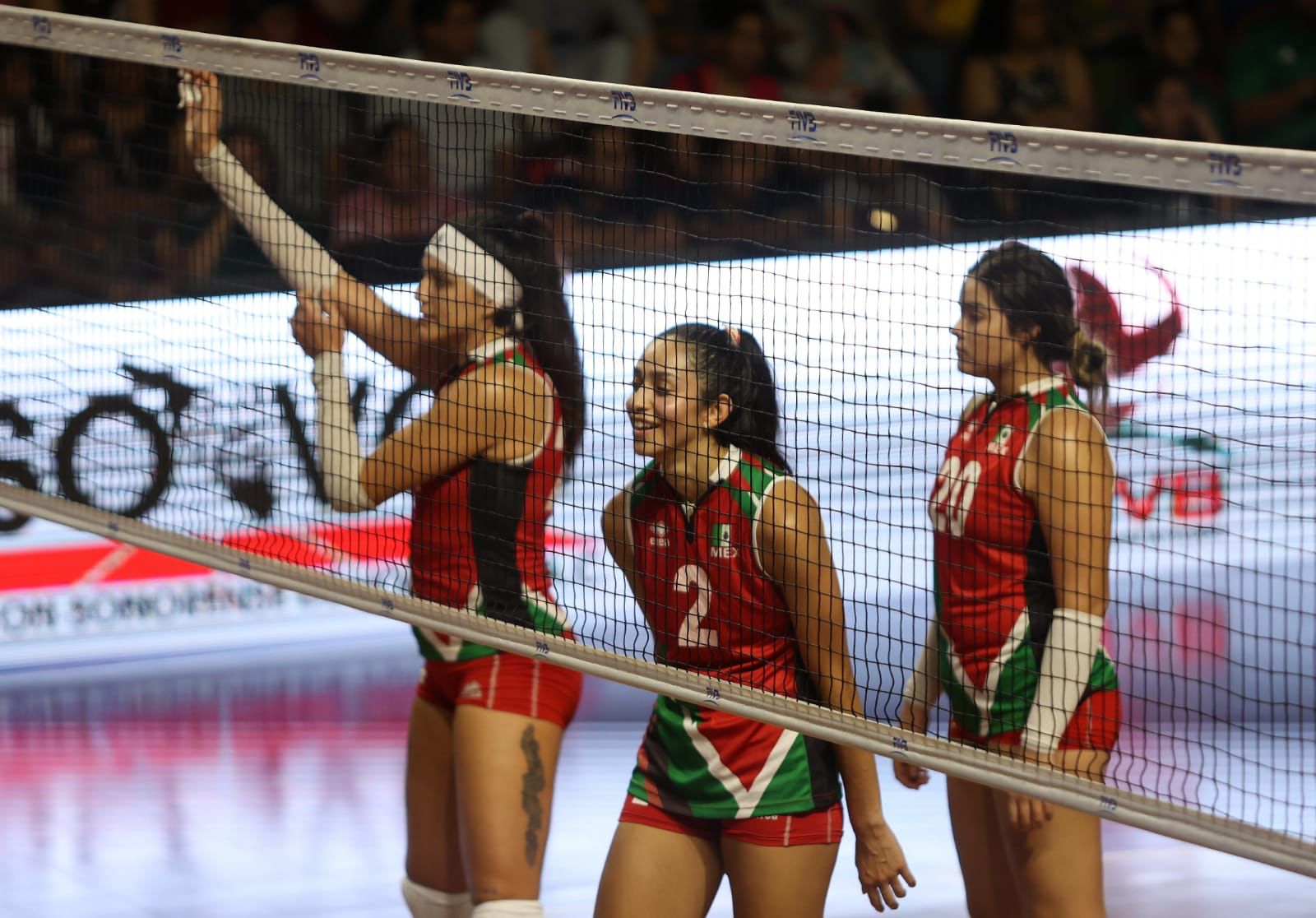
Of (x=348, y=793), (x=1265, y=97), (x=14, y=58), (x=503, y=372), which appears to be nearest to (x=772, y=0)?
(x=1265, y=97)

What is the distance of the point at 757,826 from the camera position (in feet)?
9.00

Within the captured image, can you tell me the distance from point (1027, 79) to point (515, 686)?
5.90 m

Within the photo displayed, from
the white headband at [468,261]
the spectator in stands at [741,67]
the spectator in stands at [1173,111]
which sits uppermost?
the spectator in stands at [741,67]

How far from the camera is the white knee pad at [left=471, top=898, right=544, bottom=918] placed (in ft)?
10.0

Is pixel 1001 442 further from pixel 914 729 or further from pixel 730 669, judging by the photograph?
pixel 730 669

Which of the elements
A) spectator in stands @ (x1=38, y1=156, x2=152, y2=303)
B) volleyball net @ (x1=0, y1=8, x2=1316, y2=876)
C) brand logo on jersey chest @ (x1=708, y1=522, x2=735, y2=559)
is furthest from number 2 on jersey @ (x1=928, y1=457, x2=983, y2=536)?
spectator in stands @ (x1=38, y1=156, x2=152, y2=303)

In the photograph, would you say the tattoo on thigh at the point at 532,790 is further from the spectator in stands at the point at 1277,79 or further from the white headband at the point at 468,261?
the spectator in stands at the point at 1277,79

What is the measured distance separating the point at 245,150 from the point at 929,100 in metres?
4.50

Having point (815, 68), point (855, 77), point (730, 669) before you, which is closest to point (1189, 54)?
point (855, 77)

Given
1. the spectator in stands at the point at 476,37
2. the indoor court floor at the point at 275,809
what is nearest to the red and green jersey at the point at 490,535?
the indoor court floor at the point at 275,809

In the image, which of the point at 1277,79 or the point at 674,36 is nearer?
the point at 1277,79

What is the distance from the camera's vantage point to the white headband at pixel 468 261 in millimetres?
Result: 3160

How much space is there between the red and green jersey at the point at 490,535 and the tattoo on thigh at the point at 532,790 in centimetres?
22

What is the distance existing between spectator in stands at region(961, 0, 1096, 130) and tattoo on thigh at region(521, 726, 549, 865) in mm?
5659
